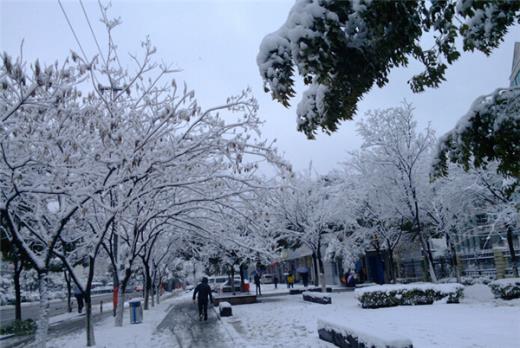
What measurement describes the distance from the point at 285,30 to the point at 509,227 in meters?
22.0

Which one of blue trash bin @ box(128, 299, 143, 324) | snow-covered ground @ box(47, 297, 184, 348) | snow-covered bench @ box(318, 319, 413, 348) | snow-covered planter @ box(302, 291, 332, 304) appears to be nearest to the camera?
snow-covered bench @ box(318, 319, 413, 348)

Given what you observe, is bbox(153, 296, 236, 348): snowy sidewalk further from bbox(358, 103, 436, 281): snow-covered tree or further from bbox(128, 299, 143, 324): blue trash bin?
bbox(358, 103, 436, 281): snow-covered tree

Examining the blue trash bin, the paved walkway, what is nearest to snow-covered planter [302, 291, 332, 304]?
the paved walkway

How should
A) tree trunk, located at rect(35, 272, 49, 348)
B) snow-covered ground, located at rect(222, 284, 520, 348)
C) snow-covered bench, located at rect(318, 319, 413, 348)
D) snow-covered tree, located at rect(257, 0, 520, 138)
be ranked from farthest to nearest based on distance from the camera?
snow-covered ground, located at rect(222, 284, 520, 348) < tree trunk, located at rect(35, 272, 49, 348) < snow-covered bench, located at rect(318, 319, 413, 348) < snow-covered tree, located at rect(257, 0, 520, 138)

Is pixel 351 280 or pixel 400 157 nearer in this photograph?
pixel 400 157

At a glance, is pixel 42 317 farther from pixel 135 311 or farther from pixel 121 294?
pixel 135 311

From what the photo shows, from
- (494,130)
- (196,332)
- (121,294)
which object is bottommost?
(196,332)

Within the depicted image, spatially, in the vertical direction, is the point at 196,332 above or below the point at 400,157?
below

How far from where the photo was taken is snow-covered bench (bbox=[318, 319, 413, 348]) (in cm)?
689

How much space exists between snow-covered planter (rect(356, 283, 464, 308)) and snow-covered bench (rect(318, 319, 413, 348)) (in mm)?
7406

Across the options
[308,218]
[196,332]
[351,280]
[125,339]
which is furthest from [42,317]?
[351,280]

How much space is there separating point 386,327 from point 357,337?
387cm

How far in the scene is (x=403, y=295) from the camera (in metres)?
18.1

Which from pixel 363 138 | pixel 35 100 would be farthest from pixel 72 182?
pixel 363 138
